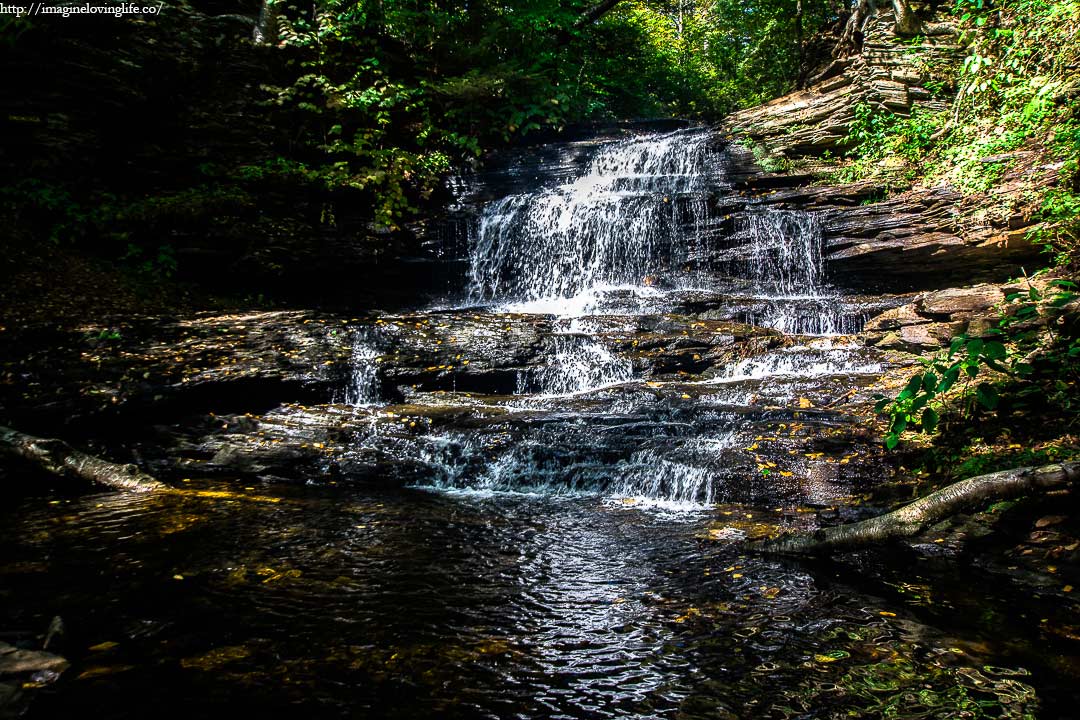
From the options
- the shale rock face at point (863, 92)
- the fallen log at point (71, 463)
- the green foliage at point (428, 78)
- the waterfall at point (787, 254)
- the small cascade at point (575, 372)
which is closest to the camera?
the fallen log at point (71, 463)

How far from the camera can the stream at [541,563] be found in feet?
7.18

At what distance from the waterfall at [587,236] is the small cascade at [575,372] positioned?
12.8ft

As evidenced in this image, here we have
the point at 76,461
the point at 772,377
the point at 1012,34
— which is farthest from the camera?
the point at 1012,34

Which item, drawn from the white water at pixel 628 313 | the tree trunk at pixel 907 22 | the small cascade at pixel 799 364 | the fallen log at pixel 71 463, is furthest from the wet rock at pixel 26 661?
the tree trunk at pixel 907 22

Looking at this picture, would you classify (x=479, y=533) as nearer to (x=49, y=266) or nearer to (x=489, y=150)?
(x=49, y=266)

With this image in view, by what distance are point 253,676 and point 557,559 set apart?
6.45ft

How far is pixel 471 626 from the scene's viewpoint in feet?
9.01

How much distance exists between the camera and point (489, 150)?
16328 mm

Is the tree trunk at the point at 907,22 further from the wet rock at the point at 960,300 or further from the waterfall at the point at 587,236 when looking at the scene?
the wet rock at the point at 960,300

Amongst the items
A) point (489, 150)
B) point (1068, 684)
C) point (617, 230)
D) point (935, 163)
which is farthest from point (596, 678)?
point (489, 150)

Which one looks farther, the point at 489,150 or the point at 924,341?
the point at 489,150

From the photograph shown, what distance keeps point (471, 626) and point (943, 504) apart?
8.82 ft

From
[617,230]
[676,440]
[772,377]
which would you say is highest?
[617,230]

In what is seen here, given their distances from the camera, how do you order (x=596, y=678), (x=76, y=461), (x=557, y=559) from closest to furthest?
(x=596, y=678)
(x=557, y=559)
(x=76, y=461)
